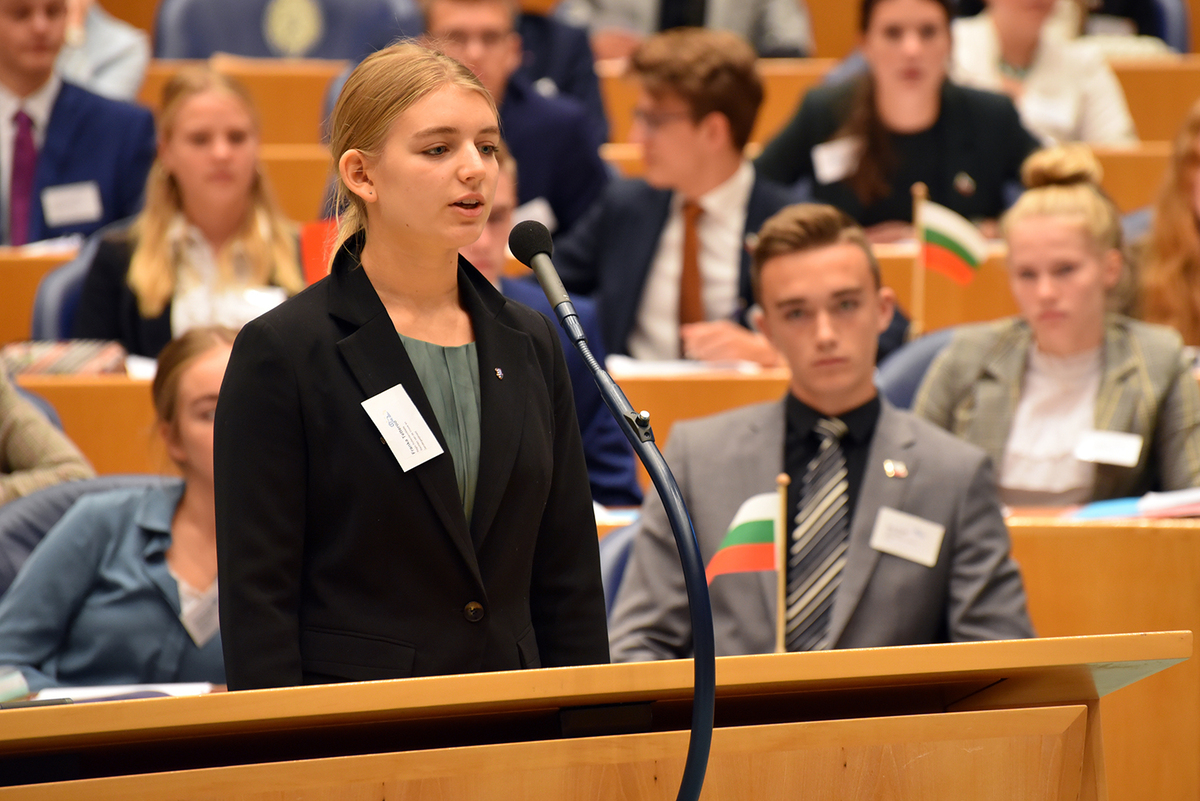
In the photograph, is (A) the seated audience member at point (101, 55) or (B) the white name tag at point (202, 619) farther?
(A) the seated audience member at point (101, 55)

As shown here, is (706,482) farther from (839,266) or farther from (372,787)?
(372,787)

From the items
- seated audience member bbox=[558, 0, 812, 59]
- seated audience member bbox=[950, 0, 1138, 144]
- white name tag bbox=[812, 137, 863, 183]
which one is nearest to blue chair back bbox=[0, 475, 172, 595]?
white name tag bbox=[812, 137, 863, 183]

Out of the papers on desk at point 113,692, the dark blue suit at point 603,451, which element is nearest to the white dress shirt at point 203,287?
the dark blue suit at point 603,451

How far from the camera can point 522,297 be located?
10.3 ft

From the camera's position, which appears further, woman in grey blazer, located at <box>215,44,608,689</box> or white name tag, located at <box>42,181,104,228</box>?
white name tag, located at <box>42,181,104,228</box>

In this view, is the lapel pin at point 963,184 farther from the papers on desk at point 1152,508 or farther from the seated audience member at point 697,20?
the papers on desk at point 1152,508

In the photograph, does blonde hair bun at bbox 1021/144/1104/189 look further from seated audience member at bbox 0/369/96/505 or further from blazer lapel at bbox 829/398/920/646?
seated audience member at bbox 0/369/96/505

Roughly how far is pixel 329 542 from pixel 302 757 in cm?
22

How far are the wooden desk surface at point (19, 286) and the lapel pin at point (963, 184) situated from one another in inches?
104

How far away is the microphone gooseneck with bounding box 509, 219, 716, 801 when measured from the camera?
1.04m

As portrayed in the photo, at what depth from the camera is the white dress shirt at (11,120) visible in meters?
4.18

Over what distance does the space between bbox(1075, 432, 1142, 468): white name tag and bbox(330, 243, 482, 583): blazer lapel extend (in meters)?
1.78

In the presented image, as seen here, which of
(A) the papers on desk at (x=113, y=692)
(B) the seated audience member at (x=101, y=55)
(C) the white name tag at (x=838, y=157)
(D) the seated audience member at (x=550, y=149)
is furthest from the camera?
(B) the seated audience member at (x=101, y=55)

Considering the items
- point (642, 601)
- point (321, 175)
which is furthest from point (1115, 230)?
point (321, 175)
